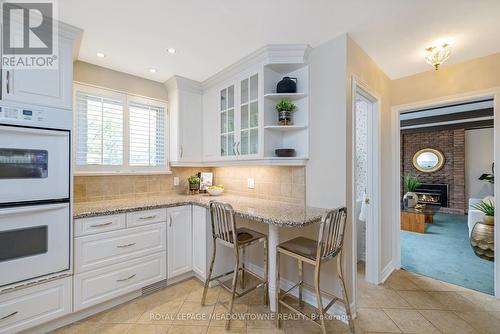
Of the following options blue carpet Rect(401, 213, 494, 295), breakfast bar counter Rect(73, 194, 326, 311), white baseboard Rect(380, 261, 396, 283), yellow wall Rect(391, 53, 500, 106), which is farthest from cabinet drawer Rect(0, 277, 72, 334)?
yellow wall Rect(391, 53, 500, 106)

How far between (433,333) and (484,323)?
54 cm

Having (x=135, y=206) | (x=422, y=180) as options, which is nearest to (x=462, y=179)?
(x=422, y=180)

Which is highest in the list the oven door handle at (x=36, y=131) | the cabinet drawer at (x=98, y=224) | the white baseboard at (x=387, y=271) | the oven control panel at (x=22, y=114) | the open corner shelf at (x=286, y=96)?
the open corner shelf at (x=286, y=96)

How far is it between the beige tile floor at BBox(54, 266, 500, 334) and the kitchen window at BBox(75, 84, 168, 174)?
1482 millimetres

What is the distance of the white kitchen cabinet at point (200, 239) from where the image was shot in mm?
2406

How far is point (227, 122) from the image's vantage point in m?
2.80

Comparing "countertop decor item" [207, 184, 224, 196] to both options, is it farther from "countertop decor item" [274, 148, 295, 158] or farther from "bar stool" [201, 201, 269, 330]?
"countertop decor item" [274, 148, 295, 158]

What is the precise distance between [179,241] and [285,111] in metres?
1.84

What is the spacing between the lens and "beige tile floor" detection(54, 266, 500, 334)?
1813mm

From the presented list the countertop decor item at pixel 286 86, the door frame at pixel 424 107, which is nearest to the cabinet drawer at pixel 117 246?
the countertop decor item at pixel 286 86

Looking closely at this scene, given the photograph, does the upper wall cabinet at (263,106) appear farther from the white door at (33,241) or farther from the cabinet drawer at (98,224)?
the white door at (33,241)

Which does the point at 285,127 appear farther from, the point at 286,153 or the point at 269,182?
the point at 269,182

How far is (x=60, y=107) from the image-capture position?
174 cm

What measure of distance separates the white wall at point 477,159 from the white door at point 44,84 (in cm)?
917
